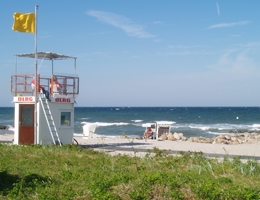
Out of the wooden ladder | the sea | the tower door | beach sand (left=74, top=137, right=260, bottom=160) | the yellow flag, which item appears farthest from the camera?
the sea

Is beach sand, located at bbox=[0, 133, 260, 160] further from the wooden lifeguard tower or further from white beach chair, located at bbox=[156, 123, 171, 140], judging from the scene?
white beach chair, located at bbox=[156, 123, 171, 140]

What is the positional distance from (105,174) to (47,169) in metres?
1.76

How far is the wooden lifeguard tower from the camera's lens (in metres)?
14.6

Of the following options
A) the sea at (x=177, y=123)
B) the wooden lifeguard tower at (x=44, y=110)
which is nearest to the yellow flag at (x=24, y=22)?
the wooden lifeguard tower at (x=44, y=110)

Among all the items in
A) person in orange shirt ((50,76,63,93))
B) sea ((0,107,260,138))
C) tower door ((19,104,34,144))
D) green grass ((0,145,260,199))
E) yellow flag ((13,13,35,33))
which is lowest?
sea ((0,107,260,138))

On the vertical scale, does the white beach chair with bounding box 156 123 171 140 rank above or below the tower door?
below

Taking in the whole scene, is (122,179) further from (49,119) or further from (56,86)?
(56,86)

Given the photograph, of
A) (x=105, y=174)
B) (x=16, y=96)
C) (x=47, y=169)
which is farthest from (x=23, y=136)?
(x=105, y=174)

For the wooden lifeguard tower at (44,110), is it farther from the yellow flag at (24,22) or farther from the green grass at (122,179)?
the green grass at (122,179)

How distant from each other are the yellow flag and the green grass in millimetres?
6813

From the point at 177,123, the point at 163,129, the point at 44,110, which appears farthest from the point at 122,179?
the point at 177,123

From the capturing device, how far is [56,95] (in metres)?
15.5

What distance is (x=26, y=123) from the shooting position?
15.1 meters

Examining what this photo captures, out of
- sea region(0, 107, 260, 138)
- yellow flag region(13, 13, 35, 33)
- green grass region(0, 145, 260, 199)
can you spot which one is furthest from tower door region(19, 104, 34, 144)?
sea region(0, 107, 260, 138)
